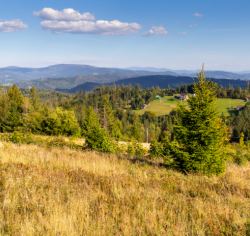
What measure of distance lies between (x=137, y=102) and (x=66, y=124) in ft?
415

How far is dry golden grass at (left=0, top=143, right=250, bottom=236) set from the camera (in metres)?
4.29

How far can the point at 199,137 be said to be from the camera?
1243 centimetres

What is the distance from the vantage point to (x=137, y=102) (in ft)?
628

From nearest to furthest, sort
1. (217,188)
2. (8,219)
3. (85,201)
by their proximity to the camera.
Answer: (8,219), (85,201), (217,188)

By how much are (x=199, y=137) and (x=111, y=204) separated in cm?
782

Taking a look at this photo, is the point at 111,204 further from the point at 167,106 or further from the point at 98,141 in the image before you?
the point at 167,106

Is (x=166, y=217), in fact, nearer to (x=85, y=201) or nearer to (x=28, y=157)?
(x=85, y=201)

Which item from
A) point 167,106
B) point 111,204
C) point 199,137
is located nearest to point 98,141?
point 199,137

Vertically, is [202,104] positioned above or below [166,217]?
above

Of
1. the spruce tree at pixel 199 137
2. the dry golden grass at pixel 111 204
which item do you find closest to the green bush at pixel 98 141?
the spruce tree at pixel 199 137

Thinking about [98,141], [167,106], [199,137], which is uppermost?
[199,137]

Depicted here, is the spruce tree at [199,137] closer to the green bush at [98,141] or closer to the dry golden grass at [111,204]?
the dry golden grass at [111,204]

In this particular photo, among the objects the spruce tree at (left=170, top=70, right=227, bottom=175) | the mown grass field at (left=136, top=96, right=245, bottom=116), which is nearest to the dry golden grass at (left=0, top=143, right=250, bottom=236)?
the spruce tree at (left=170, top=70, right=227, bottom=175)

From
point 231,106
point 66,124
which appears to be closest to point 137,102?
point 231,106
